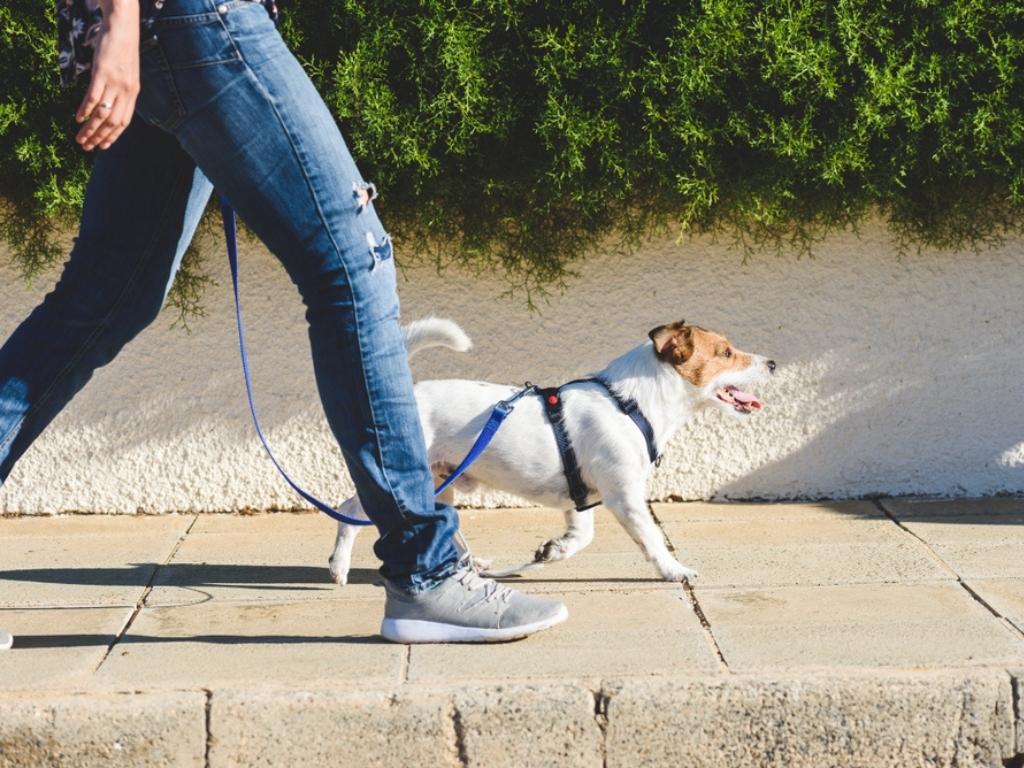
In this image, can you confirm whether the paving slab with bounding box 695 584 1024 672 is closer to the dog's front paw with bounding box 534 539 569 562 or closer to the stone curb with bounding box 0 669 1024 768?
the stone curb with bounding box 0 669 1024 768

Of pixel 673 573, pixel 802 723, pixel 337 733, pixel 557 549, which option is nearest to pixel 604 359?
pixel 557 549

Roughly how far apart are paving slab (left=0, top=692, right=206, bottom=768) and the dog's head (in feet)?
6.90

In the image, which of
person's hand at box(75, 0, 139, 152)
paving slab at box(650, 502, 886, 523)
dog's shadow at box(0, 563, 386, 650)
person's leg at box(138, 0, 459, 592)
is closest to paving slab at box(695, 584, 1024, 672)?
person's leg at box(138, 0, 459, 592)

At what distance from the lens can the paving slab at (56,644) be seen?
10.3 ft

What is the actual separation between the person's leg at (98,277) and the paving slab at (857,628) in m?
1.78

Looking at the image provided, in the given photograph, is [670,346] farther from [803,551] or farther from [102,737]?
[102,737]

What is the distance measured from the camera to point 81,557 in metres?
4.60

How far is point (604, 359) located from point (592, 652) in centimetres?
211

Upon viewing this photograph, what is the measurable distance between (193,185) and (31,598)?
1.55m

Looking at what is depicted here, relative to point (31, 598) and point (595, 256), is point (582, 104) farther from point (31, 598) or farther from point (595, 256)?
point (31, 598)

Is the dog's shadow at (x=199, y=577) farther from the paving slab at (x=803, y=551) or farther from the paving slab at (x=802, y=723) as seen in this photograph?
the paving slab at (x=802, y=723)

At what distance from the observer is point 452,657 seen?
323 centimetres

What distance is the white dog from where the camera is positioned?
4.21 m

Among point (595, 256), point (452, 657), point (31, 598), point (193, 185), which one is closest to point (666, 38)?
point (595, 256)
